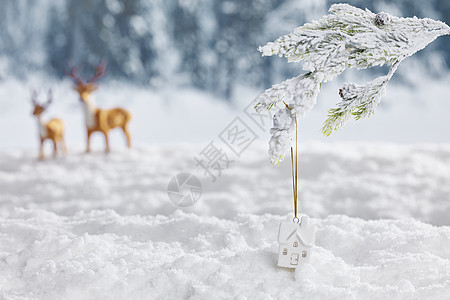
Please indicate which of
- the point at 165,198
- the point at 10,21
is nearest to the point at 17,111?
the point at 10,21

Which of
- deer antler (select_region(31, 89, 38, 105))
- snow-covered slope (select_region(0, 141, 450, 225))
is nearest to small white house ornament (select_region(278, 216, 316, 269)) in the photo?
snow-covered slope (select_region(0, 141, 450, 225))

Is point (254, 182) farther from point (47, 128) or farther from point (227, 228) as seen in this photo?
point (47, 128)

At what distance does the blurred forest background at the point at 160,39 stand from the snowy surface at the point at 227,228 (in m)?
2.14

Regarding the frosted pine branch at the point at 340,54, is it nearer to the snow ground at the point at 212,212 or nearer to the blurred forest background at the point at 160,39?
the snow ground at the point at 212,212

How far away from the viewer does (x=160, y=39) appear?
593 centimetres

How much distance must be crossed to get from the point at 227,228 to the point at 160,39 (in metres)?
4.23

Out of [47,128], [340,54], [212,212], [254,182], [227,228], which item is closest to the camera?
[340,54]

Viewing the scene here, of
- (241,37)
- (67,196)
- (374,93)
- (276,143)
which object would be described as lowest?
(67,196)

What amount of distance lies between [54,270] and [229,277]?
0.55m

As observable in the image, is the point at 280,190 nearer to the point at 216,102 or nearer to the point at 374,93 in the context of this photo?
the point at 374,93

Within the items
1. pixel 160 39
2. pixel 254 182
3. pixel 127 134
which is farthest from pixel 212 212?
pixel 160 39

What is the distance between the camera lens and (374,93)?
1.54 m

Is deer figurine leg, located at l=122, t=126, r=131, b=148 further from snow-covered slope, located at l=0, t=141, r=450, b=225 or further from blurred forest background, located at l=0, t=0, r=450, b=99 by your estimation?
blurred forest background, located at l=0, t=0, r=450, b=99

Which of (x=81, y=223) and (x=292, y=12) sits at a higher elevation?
(x=292, y=12)
